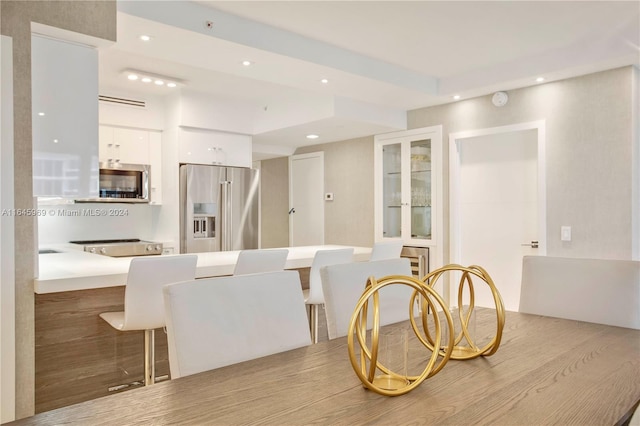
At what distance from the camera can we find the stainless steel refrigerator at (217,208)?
4.82 metres

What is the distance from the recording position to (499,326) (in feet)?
4.12

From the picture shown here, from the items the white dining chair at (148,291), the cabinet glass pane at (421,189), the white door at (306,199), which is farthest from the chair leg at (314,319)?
the white door at (306,199)

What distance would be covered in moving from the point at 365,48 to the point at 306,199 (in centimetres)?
293

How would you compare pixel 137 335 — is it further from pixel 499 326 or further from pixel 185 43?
pixel 499 326

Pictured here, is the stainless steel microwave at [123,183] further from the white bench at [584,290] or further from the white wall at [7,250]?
the white bench at [584,290]

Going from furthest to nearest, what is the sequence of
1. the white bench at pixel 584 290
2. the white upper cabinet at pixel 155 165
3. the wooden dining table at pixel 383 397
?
the white upper cabinet at pixel 155 165, the white bench at pixel 584 290, the wooden dining table at pixel 383 397

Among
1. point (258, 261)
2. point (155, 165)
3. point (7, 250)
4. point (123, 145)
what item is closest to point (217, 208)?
point (155, 165)

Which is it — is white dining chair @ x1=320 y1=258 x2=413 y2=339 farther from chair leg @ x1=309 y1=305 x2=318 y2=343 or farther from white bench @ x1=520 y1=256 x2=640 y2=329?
chair leg @ x1=309 y1=305 x2=318 y2=343

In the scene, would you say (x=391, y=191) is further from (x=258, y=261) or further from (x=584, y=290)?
(x=584, y=290)

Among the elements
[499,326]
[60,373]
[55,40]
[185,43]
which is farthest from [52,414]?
[185,43]

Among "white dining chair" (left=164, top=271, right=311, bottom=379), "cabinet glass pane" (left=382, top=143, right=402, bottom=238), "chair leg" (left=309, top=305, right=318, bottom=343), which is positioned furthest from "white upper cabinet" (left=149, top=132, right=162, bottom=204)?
"white dining chair" (left=164, top=271, right=311, bottom=379)

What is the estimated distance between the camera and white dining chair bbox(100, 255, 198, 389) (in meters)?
2.11

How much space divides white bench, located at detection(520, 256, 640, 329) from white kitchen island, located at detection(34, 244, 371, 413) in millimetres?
1754

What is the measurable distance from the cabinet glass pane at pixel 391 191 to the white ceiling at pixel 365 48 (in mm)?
551
